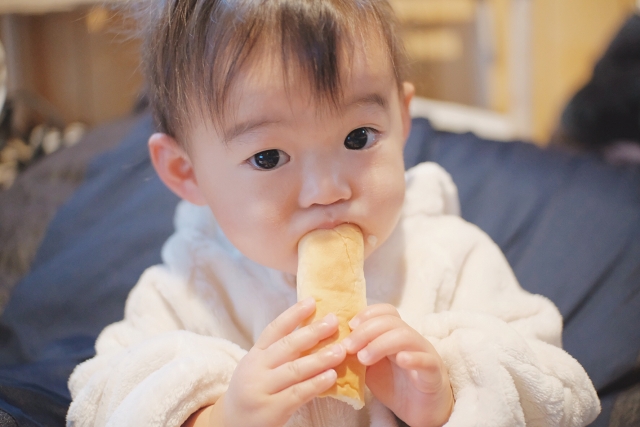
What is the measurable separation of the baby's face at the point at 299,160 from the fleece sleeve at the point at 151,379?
5.8 inches

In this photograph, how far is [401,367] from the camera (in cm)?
67

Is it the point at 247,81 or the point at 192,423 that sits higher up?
the point at 247,81

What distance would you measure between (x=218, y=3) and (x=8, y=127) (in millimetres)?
1659

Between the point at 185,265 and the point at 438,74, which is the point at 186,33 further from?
the point at 438,74

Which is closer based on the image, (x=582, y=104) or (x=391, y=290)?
(x=391, y=290)

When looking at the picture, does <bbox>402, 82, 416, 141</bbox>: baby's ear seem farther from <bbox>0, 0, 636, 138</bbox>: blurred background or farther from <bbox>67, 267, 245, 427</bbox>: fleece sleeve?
<bbox>0, 0, 636, 138</bbox>: blurred background

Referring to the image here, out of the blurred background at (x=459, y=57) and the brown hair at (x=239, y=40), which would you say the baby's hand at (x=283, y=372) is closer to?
the brown hair at (x=239, y=40)

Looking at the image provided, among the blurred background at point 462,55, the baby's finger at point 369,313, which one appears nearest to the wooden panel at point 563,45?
the blurred background at point 462,55

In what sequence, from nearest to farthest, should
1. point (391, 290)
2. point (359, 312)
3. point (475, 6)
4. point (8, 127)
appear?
1. point (359, 312)
2. point (391, 290)
3. point (8, 127)
4. point (475, 6)

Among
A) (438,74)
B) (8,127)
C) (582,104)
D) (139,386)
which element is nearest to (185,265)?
(139,386)

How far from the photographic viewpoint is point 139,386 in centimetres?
74

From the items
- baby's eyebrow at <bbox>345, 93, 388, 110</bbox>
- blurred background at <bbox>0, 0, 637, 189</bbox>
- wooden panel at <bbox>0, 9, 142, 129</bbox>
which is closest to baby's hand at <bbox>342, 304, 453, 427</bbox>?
baby's eyebrow at <bbox>345, 93, 388, 110</bbox>

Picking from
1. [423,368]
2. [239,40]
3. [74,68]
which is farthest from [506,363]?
[74,68]

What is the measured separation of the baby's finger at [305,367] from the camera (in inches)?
24.7
